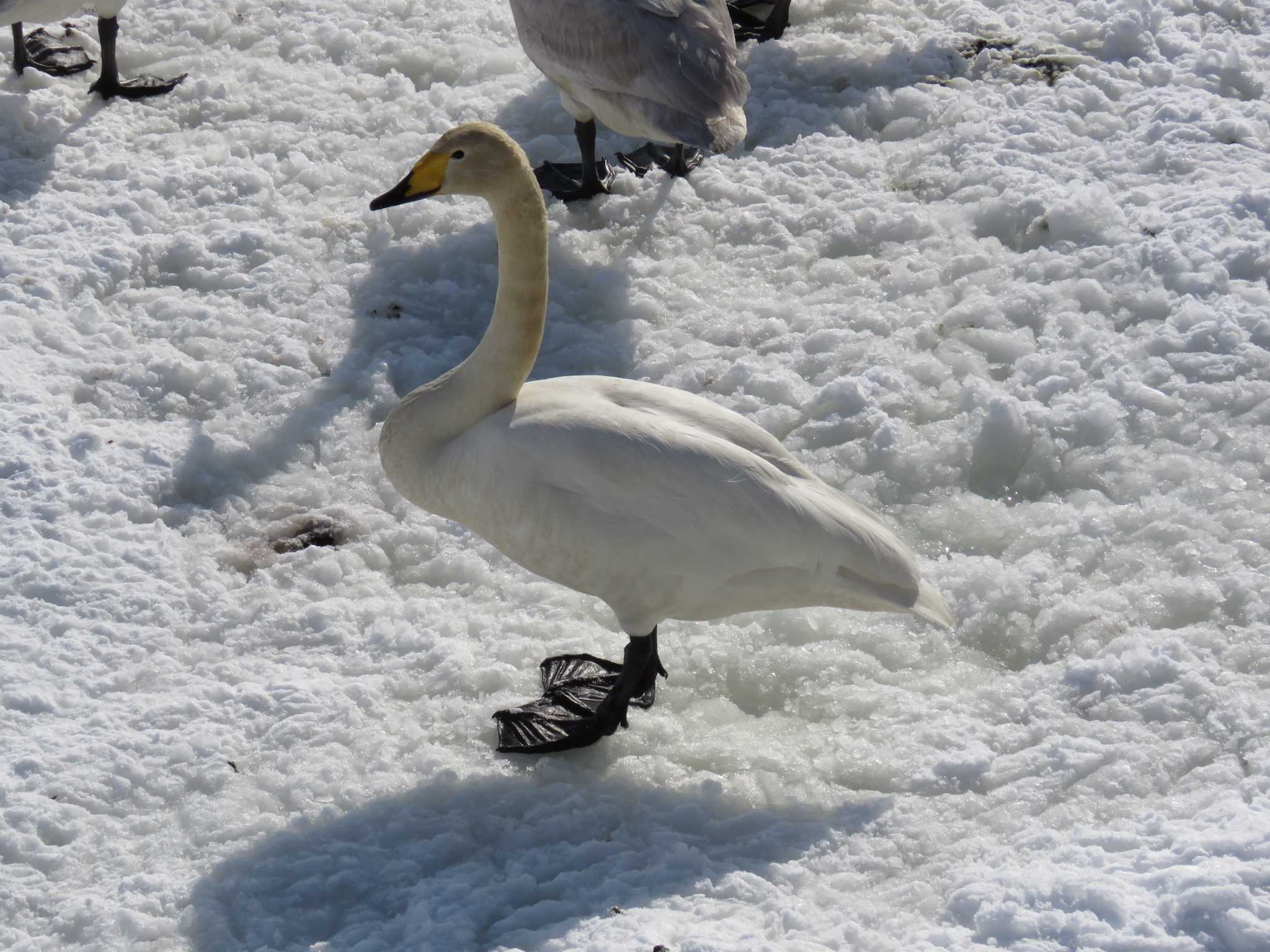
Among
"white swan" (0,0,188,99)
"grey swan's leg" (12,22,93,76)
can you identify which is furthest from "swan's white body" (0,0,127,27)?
"grey swan's leg" (12,22,93,76)

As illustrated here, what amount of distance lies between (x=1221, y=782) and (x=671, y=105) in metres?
3.87

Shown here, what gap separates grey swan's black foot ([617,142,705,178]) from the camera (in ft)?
22.6

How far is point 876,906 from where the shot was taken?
11.3 ft

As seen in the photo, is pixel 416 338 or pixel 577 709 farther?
pixel 416 338

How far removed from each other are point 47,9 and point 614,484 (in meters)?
4.65

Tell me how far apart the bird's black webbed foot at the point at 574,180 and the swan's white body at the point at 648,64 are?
0.31 m

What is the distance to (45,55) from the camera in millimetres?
7316

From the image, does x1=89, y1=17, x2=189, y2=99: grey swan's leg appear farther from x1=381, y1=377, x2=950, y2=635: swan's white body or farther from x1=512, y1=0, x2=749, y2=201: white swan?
x1=381, y1=377, x2=950, y2=635: swan's white body

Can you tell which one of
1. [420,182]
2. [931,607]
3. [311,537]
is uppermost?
[420,182]

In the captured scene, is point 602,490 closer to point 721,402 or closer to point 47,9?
point 721,402

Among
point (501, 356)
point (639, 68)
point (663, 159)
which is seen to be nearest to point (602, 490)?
point (501, 356)

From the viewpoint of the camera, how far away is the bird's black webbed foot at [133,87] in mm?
6973

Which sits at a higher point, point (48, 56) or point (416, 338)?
point (48, 56)

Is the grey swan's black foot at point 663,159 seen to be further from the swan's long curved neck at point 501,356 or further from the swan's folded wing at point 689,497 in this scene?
the swan's folded wing at point 689,497
